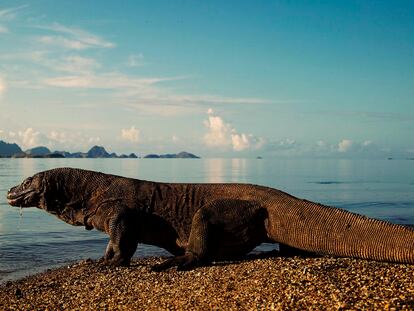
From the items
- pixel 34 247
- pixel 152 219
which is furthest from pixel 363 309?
pixel 34 247

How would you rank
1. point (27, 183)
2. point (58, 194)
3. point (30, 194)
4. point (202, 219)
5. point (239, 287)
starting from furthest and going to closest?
point (27, 183), point (30, 194), point (58, 194), point (202, 219), point (239, 287)

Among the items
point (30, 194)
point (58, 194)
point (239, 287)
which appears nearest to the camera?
point (239, 287)

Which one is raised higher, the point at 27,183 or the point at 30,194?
Answer: the point at 27,183

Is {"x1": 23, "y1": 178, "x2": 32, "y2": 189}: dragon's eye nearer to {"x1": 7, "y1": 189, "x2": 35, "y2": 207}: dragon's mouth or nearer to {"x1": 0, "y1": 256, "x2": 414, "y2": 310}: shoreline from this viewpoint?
{"x1": 7, "y1": 189, "x2": 35, "y2": 207}: dragon's mouth

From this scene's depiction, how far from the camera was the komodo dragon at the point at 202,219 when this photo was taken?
11.6m

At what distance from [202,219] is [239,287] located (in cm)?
312

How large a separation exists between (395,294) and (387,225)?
2764 millimetres

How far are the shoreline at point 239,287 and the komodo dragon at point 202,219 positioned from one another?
1.23 ft

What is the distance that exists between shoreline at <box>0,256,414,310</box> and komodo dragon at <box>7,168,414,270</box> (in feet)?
1.23

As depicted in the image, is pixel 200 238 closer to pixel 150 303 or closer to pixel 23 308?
pixel 150 303

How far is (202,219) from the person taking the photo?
1298 centimetres

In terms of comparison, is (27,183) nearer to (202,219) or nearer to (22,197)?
(22,197)

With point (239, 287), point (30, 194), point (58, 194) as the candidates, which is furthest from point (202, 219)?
point (30, 194)

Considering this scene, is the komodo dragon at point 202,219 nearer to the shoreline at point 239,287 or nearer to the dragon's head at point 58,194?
the dragon's head at point 58,194
